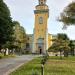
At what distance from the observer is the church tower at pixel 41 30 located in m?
120

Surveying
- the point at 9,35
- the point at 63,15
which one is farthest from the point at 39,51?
the point at 63,15

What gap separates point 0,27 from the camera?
5141 centimetres

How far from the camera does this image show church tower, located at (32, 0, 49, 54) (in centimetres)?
11950

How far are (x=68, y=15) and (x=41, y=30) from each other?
285 feet

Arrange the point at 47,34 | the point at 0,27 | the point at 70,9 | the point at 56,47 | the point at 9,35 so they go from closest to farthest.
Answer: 1. the point at 70,9
2. the point at 0,27
3. the point at 9,35
4. the point at 56,47
5. the point at 47,34

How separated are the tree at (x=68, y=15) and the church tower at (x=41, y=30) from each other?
277ft

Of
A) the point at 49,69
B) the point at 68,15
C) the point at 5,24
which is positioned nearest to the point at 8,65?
the point at 49,69

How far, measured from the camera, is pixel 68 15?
32.9 m

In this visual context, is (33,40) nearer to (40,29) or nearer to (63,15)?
(40,29)

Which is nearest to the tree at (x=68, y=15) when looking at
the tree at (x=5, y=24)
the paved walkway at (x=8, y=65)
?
the paved walkway at (x=8, y=65)

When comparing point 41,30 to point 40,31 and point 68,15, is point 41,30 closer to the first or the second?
point 40,31

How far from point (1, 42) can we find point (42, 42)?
220 feet

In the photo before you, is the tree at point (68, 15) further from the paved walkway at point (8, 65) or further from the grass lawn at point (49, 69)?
the paved walkway at point (8, 65)

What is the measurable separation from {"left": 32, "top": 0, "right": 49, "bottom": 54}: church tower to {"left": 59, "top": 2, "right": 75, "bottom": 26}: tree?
84476mm
